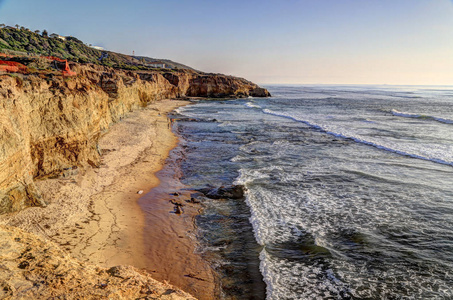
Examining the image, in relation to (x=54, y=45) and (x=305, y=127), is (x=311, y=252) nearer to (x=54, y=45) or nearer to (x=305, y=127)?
(x=305, y=127)

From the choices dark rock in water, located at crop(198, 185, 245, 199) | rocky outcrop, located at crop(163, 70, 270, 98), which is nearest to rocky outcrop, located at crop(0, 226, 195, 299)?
dark rock in water, located at crop(198, 185, 245, 199)

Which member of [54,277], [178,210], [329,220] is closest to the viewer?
[54,277]

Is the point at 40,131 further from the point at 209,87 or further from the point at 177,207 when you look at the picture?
the point at 209,87

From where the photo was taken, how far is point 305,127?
3525 cm

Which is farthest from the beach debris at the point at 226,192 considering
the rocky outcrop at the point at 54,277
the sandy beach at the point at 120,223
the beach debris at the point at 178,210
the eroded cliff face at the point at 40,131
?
the rocky outcrop at the point at 54,277

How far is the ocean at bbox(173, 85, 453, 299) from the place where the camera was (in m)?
7.91

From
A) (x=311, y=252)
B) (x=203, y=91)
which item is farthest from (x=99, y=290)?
(x=203, y=91)

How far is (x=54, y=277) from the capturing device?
213 inches

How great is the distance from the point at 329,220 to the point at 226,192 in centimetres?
500

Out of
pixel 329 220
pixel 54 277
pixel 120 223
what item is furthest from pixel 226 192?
pixel 54 277

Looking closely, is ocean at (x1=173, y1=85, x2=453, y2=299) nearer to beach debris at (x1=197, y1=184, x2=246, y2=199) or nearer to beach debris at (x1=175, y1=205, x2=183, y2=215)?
beach debris at (x1=197, y1=184, x2=246, y2=199)

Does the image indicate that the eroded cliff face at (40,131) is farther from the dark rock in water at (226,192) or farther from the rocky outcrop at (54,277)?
the dark rock in water at (226,192)

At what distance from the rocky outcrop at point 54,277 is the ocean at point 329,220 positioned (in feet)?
8.54

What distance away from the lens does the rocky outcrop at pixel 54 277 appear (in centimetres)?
501
